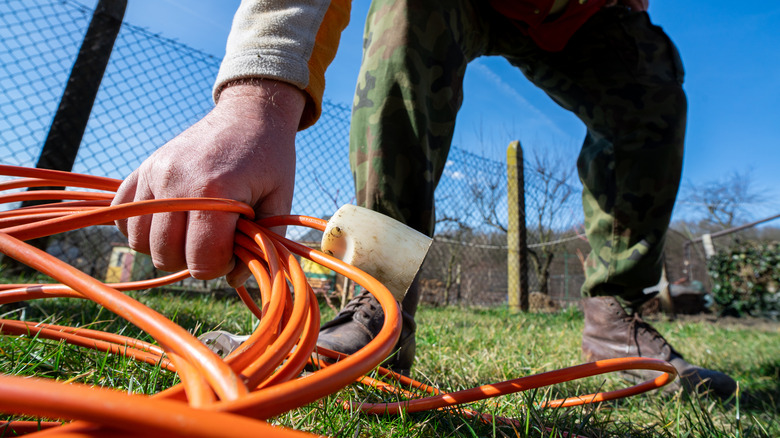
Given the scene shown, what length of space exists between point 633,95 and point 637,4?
1.46 feet

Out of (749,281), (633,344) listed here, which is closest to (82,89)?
(633,344)

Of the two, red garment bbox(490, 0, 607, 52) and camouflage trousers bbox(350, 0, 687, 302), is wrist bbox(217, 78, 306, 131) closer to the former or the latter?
camouflage trousers bbox(350, 0, 687, 302)

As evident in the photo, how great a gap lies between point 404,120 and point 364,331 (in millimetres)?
625

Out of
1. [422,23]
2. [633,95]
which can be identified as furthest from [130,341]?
[633,95]

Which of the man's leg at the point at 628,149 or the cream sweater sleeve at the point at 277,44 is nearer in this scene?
the cream sweater sleeve at the point at 277,44

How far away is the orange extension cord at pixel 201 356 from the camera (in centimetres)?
23

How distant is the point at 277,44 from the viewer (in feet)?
2.65

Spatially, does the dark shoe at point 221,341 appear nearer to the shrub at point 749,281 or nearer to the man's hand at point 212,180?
the man's hand at point 212,180

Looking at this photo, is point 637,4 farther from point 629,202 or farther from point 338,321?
point 338,321

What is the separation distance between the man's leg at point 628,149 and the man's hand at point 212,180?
149cm

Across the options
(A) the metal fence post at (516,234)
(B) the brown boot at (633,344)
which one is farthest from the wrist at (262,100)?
(A) the metal fence post at (516,234)

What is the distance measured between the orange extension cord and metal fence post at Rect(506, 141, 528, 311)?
4773mm

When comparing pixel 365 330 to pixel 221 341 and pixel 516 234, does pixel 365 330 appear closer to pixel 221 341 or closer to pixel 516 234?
pixel 221 341

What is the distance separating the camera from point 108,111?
3455 mm
